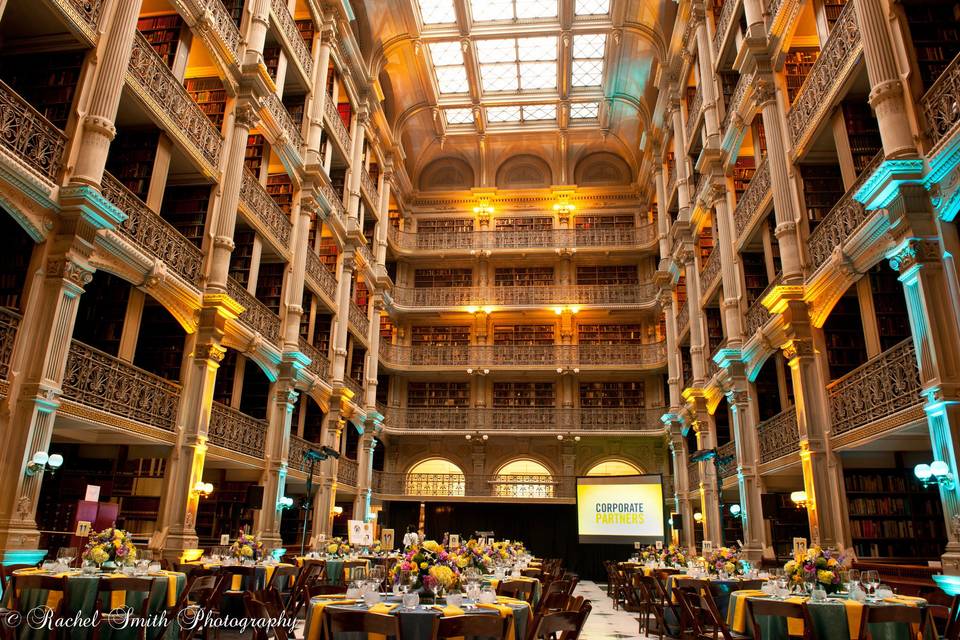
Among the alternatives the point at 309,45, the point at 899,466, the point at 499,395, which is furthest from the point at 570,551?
the point at 309,45

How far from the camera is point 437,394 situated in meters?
22.9

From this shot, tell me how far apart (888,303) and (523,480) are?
1433cm

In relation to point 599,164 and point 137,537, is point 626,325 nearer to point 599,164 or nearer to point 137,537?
point 599,164

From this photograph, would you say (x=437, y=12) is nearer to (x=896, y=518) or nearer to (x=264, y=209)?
(x=264, y=209)

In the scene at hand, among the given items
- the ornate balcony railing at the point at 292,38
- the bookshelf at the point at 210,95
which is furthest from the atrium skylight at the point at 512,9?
the bookshelf at the point at 210,95

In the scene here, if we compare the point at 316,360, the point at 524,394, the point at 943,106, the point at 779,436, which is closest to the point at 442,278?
the point at 524,394

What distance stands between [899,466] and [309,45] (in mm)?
14062

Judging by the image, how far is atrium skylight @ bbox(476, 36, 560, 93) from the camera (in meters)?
19.7

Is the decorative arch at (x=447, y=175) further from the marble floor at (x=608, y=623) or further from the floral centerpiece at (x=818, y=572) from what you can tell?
the floral centerpiece at (x=818, y=572)

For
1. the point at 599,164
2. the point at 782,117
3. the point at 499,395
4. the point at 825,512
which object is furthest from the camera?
the point at 599,164

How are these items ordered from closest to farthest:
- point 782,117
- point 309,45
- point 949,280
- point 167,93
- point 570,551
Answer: point 949,280
point 167,93
point 782,117
point 309,45
point 570,551

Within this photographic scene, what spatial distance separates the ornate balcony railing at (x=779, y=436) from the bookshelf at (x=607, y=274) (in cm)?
1206

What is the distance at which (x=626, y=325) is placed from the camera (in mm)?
22875

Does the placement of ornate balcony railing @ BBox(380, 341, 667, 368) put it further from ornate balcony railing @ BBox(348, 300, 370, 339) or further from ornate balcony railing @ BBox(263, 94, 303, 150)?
ornate balcony railing @ BBox(263, 94, 303, 150)
